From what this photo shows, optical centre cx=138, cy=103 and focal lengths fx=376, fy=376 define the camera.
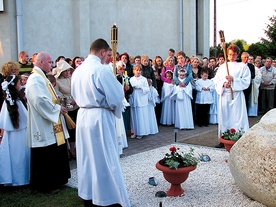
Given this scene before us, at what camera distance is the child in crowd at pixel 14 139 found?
625cm

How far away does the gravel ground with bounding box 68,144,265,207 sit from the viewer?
5.45 metres

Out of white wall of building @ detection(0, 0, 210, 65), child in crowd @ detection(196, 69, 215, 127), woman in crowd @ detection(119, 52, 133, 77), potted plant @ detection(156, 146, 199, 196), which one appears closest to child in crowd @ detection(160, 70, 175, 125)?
child in crowd @ detection(196, 69, 215, 127)

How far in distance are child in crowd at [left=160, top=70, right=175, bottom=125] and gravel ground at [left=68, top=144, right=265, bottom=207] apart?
4.09 meters

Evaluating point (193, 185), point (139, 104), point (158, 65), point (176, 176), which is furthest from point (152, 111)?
point (176, 176)

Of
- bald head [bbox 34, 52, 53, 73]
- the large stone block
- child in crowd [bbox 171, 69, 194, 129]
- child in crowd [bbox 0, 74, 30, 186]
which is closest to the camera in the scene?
the large stone block

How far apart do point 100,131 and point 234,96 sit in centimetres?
450

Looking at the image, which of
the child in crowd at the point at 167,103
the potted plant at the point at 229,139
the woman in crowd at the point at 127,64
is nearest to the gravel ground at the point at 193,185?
the potted plant at the point at 229,139

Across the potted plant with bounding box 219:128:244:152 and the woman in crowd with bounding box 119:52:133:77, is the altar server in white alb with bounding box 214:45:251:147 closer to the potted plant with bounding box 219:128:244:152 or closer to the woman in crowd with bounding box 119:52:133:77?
the potted plant with bounding box 219:128:244:152

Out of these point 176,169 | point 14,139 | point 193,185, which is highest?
point 14,139

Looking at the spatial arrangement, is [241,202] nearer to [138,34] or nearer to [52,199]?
[52,199]

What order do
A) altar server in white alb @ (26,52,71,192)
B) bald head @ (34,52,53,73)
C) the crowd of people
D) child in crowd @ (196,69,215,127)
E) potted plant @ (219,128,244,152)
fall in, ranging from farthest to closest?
child in crowd @ (196,69,215,127) < potted plant @ (219,128,244,152) < bald head @ (34,52,53,73) < altar server in white alb @ (26,52,71,192) < the crowd of people

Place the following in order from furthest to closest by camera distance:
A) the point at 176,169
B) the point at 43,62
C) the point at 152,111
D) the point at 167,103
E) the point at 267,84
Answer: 1. the point at 267,84
2. the point at 167,103
3. the point at 152,111
4. the point at 43,62
5. the point at 176,169

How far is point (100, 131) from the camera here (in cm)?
488

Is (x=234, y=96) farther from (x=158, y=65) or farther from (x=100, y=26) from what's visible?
(x=100, y=26)
